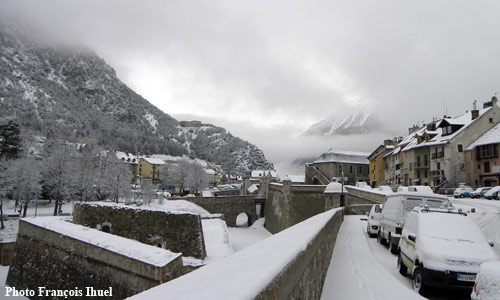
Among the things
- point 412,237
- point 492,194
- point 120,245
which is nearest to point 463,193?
point 492,194

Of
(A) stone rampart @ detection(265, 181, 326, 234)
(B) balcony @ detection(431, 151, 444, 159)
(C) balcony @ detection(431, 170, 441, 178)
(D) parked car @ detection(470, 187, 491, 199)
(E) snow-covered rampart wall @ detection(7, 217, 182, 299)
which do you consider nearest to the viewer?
(E) snow-covered rampart wall @ detection(7, 217, 182, 299)

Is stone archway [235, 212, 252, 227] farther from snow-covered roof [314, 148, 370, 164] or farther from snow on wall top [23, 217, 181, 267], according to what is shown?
snow on wall top [23, 217, 181, 267]

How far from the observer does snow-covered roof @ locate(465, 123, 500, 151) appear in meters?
42.5

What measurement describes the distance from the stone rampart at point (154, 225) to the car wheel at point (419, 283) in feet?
43.0

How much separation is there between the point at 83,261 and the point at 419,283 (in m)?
13.4

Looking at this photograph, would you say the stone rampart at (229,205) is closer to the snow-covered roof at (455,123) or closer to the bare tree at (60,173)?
the bare tree at (60,173)

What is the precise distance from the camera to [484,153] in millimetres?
43000

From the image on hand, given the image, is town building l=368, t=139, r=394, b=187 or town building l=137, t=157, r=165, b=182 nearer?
town building l=368, t=139, r=394, b=187

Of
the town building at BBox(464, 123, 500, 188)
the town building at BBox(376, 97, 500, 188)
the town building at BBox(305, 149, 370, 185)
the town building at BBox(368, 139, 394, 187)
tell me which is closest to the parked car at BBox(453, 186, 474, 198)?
the town building at BBox(464, 123, 500, 188)

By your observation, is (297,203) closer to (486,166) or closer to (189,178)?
(486,166)

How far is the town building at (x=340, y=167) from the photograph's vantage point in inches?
2586

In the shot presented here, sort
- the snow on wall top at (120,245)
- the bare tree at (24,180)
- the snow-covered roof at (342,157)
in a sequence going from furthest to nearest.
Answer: the snow-covered roof at (342,157) → the bare tree at (24,180) → the snow on wall top at (120,245)

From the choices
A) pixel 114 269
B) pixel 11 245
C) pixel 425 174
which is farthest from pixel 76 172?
pixel 425 174

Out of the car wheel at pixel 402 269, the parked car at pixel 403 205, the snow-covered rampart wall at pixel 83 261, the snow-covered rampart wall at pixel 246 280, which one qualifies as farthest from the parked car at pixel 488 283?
the snow-covered rampart wall at pixel 83 261
